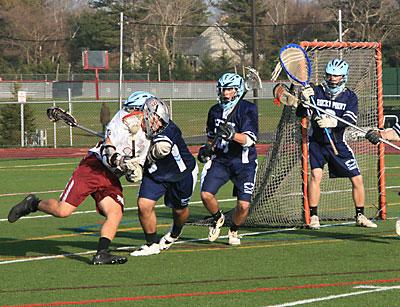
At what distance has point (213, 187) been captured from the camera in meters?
10.2

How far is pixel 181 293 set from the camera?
7.67m

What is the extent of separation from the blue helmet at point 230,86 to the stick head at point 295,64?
69 cm

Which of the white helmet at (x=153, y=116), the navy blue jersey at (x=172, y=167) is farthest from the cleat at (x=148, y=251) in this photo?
the white helmet at (x=153, y=116)

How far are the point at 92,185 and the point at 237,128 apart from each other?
1.82 metres

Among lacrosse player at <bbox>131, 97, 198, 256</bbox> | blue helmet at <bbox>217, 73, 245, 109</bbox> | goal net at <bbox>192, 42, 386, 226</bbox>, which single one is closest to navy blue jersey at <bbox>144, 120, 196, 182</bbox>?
lacrosse player at <bbox>131, 97, 198, 256</bbox>

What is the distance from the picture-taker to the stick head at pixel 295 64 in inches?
419

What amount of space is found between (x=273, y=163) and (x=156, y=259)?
3.02 m

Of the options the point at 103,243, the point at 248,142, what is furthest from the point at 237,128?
the point at 103,243

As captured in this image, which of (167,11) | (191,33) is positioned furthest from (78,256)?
(191,33)

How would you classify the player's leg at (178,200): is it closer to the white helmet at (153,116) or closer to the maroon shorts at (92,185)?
the maroon shorts at (92,185)

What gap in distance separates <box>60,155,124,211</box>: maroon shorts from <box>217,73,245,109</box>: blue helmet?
5.30ft

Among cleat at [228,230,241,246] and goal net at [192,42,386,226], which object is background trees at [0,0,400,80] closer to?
goal net at [192,42,386,226]

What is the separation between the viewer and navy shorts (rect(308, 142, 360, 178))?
11391mm

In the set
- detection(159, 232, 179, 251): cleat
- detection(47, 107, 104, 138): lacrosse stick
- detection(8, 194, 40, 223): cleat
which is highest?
detection(47, 107, 104, 138): lacrosse stick
